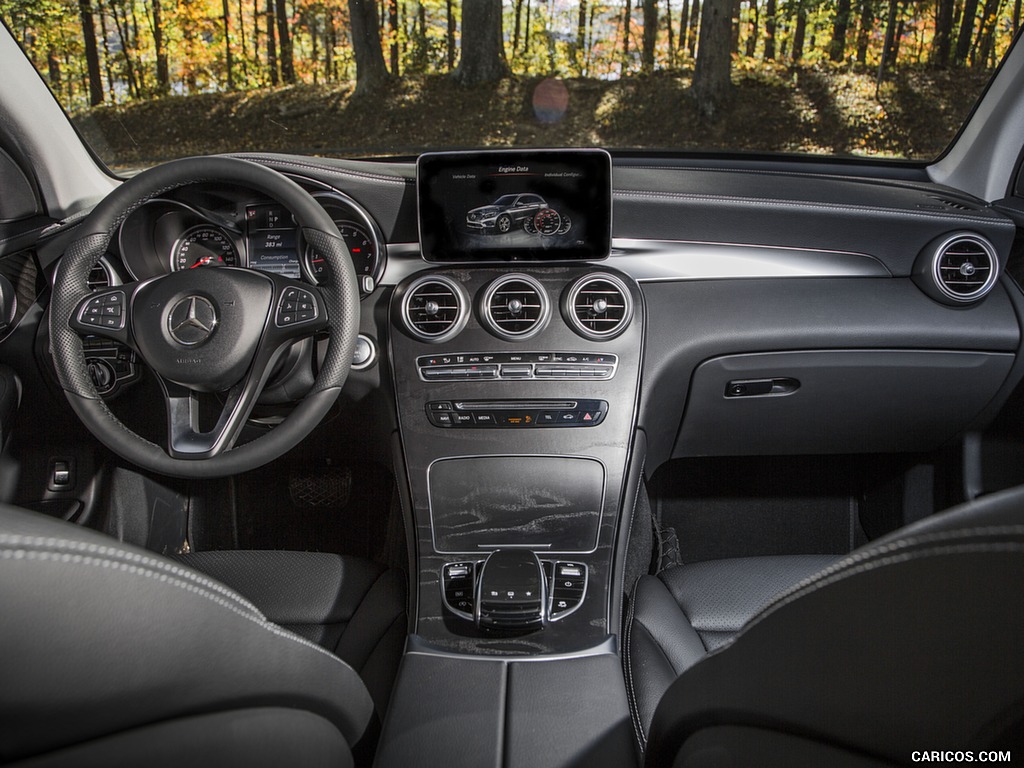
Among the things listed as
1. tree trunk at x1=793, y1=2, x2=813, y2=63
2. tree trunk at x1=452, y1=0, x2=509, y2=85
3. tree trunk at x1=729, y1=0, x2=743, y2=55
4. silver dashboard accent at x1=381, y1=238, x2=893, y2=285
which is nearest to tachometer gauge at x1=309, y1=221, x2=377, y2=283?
silver dashboard accent at x1=381, y1=238, x2=893, y2=285

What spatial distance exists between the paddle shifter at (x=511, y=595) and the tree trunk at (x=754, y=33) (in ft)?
7.49

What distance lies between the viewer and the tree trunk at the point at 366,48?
296cm

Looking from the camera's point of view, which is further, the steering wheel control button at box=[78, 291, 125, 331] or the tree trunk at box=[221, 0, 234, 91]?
the tree trunk at box=[221, 0, 234, 91]

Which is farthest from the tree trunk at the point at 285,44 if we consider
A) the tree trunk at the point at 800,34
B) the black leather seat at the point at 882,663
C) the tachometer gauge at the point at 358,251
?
the black leather seat at the point at 882,663

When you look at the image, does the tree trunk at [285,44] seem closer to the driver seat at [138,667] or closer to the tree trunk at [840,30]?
the tree trunk at [840,30]

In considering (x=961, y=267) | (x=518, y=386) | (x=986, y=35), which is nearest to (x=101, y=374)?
(x=518, y=386)

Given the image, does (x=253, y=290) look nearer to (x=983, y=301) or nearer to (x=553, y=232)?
(x=553, y=232)

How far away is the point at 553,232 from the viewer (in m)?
1.94

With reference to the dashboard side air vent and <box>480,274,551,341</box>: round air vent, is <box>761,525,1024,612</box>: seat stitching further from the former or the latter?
the dashboard side air vent

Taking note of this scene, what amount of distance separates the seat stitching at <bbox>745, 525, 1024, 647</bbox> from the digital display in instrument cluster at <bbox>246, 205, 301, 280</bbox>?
59.6 inches

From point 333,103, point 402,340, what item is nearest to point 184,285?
point 402,340

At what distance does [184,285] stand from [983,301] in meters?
1.99

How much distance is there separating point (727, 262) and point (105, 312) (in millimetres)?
1519

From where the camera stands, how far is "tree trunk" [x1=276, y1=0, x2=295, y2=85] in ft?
9.77
